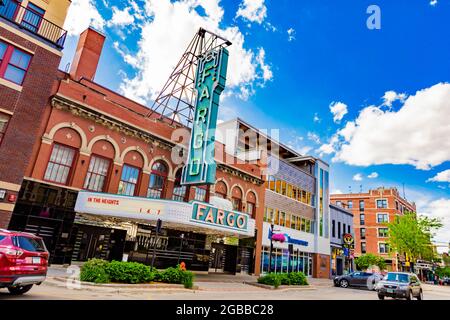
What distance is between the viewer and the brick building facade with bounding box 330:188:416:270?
228 ft

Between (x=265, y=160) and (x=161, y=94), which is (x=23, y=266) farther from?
(x=265, y=160)

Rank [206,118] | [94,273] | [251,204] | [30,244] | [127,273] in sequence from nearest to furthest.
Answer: [30,244], [94,273], [127,273], [206,118], [251,204]

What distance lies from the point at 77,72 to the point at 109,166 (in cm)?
892

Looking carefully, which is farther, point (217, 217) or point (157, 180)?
point (157, 180)

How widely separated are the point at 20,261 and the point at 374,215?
76951mm

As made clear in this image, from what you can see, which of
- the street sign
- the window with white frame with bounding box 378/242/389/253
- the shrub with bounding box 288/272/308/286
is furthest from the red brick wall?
the window with white frame with bounding box 378/242/389/253

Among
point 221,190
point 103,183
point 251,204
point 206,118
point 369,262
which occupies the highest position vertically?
point 206,118

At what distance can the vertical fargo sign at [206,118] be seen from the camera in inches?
816

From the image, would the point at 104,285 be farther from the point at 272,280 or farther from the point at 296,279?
the point at 296,279

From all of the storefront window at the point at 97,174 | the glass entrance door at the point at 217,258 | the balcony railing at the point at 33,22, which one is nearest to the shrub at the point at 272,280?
the glass entrance door at the point at 217,258

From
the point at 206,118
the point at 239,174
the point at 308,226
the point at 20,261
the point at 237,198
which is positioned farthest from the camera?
the point at 308,226

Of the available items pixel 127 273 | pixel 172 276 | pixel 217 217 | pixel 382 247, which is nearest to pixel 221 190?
pixel 217 217

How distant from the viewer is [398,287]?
1636 centimetres

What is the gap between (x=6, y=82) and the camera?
53.3ft
